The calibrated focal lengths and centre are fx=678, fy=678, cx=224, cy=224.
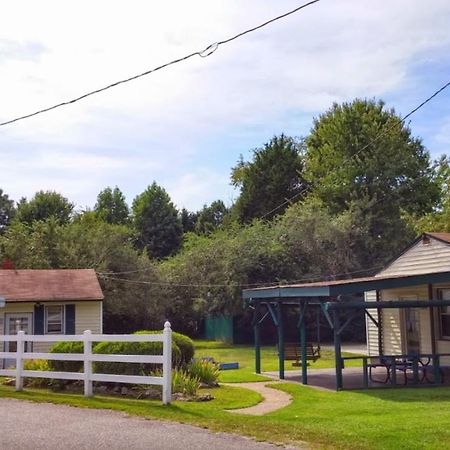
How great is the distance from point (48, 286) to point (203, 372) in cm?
1341

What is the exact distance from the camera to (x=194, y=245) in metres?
40.8

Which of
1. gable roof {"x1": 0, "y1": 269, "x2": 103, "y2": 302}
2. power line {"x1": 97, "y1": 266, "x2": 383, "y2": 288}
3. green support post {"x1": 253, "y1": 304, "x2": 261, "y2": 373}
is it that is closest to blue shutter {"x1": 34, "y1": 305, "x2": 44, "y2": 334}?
gable roof {"x1": 0, "y1": 269, "x2": 103, "y2": 302}

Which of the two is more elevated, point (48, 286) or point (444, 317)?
point (48, 286)

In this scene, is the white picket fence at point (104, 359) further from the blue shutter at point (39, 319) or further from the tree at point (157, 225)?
the tree at point (157, 225)

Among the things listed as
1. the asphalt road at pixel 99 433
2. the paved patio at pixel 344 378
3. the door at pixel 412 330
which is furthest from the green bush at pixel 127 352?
the door at pixel 412 330

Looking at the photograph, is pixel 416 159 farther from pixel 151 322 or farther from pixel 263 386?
pixel 263 386

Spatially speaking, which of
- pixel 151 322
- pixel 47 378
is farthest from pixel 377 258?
pixel 47 378

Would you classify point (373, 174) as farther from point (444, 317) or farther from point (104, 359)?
point (104, 359)

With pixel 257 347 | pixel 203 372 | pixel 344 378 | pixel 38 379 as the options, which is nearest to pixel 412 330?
pixel 344 378

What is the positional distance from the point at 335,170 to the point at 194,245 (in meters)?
11.2

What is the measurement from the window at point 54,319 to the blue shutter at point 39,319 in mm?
172

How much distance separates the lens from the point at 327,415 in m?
10.6

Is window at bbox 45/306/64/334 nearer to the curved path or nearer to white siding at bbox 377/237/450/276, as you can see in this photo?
the curved path

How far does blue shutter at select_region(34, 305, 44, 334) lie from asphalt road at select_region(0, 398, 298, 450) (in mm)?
15482
